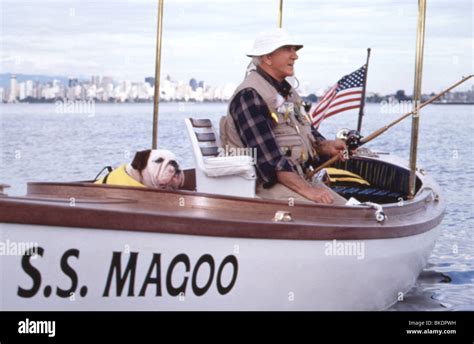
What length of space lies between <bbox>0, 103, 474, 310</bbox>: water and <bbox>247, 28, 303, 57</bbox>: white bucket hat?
8.63 feet

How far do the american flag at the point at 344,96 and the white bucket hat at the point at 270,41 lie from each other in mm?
4894

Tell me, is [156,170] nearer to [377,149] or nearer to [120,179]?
[120,179]

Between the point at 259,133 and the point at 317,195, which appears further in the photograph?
the point at 317,195

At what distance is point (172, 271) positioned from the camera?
5.59 metres

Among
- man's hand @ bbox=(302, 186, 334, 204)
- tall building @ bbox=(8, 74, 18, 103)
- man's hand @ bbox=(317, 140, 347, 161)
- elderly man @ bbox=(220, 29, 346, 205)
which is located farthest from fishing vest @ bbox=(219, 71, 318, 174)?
tall building @ bbox=(8, 74, 18, 103)

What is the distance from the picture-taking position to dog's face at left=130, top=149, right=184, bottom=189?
6.24 meters

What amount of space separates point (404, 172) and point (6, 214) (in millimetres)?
5207

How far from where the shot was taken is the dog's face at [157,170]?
20.5 ft

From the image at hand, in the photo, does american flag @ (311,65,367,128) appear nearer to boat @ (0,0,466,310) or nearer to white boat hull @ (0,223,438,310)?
boat @ (0,0,466,310)

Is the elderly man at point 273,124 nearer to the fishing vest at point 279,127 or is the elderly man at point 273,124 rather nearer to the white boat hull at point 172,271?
the fishing vest at point 279,127

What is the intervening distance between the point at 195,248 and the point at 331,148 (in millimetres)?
2121

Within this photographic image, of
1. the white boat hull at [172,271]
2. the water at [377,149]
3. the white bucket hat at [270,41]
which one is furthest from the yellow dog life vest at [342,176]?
the white boat hull at [172,271]

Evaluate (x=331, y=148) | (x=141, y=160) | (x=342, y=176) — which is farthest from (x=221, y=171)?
(x=342, y=176)
